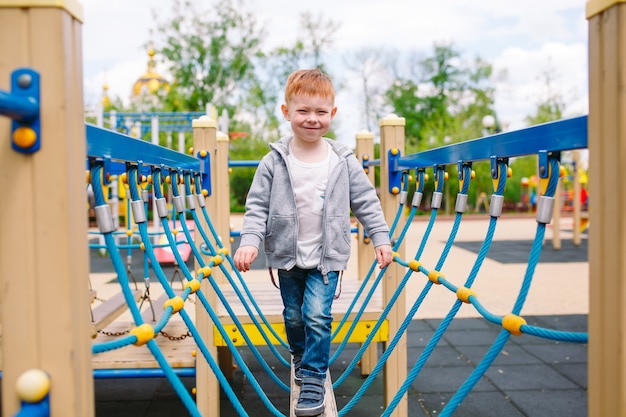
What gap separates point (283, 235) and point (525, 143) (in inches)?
34.5

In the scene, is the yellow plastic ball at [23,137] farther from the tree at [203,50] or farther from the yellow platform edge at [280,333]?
the tree at [203,50]

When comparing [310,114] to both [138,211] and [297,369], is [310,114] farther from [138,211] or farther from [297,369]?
[297,369]

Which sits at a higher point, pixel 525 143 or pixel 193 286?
pixel 525 143

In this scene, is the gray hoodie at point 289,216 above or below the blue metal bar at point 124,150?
below

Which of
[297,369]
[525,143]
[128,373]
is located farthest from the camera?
[128,373]

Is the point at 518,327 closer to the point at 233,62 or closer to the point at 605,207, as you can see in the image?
the point at 605,207

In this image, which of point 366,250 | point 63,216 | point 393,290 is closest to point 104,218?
point 63,216

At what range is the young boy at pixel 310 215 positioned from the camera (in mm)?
1855

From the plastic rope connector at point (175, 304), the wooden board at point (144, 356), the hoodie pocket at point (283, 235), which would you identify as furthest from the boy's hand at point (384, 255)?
the wooden board at point (144, 356)

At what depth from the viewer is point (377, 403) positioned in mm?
2910

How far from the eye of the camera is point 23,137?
2.73 feet

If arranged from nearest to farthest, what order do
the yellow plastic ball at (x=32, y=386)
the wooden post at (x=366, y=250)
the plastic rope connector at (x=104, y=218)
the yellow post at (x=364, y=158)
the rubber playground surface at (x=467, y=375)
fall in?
1. the yellow plastic ball at (x=32, y=386)
2. the plastic rope connector at (x=104, y=218)
3. the rubber playground surface at (x=467, y=375)
4. the wooden post at (x=366, y=250)
5. the yellow post at (x=364, y=158)

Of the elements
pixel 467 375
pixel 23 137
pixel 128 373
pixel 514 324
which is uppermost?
pixel 23 137

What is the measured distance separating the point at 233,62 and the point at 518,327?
20790 millimetres
